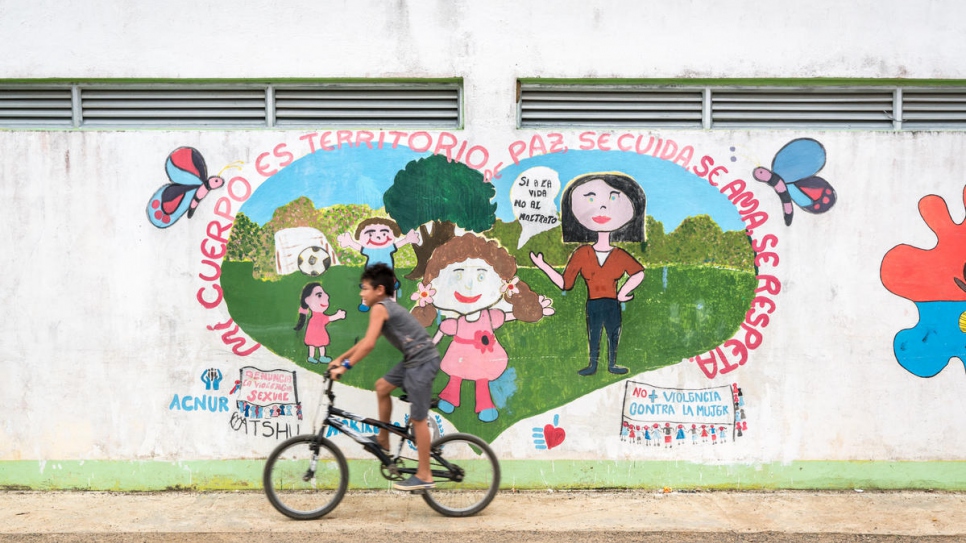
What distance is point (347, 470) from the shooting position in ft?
19.4

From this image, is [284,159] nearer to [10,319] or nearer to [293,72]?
[293,72]

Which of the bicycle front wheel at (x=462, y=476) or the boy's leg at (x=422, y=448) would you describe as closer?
the boy's leg at (x=422, y=448)

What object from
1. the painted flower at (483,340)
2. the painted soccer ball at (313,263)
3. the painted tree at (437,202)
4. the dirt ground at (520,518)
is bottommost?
the dirt ground at (520,518)

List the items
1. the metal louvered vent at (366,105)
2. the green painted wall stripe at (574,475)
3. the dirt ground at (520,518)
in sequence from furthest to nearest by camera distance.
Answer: the metal louvered vent at (366,105)
the green painted wall stripe at (574,475)
the dirt ground at (520,518)

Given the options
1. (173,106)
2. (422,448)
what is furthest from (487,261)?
(173,106)

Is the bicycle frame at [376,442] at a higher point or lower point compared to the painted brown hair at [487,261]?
lower

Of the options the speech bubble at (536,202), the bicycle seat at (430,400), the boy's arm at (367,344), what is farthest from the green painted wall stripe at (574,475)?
the speech bubble at (536,202)

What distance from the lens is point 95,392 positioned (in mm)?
6512

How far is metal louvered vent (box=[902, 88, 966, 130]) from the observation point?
264 inches

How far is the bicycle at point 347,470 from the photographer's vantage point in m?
5.86

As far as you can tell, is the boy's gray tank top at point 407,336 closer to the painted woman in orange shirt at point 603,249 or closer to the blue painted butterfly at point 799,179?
the painted woman in orange shirt at point 603,249

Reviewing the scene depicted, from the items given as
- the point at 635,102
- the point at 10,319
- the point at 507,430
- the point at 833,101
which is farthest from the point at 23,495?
the point at 833,101

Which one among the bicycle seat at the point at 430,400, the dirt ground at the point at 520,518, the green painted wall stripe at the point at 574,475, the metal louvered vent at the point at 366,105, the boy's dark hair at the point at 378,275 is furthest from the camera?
the metal louvered vent at the point at 366,105

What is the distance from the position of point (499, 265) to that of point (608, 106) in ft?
5.19
